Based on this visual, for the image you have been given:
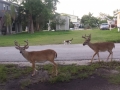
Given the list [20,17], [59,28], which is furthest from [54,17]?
[20,17]

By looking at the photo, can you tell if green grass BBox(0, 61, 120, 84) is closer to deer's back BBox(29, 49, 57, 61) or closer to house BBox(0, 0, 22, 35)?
deer's back BBox(29, 49, 57, 61)

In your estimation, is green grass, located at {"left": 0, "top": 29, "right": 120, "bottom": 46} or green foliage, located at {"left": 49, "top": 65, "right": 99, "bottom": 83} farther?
green grass, located at {"left": 0, "top": 29, "right": 120, "bottom": 46}

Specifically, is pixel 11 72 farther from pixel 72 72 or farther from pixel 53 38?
pixel 53 38

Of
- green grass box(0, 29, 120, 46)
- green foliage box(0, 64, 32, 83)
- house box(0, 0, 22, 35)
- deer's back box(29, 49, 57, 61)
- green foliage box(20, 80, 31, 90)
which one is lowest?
green foliage box(20, 80, 31, 90)

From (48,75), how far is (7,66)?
2.01 metres

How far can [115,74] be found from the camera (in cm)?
757

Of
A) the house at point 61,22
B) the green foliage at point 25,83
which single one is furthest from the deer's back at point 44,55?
the house at point 61,22

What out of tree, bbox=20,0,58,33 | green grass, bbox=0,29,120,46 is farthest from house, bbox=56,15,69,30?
green grass, bbox=0,29,120,46

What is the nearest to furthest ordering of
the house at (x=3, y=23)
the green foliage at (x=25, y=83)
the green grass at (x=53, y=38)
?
the green foliage at (x=25, y=83) < the green grass at (x=53, y=38) < the house at (x=3, y=23)

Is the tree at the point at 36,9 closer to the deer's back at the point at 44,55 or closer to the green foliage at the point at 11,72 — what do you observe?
the green foliage at the point at 11,72

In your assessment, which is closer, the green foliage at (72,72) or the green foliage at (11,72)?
the green foliage at (72,72)

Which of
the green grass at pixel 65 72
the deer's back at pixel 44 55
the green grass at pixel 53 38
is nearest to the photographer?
the green grass at pixel 65 72

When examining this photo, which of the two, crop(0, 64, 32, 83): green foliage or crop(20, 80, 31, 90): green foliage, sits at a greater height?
crop(0, 64, 32, 83): green foliage

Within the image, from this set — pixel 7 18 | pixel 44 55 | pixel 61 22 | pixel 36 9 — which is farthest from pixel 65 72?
pixel 61 22
